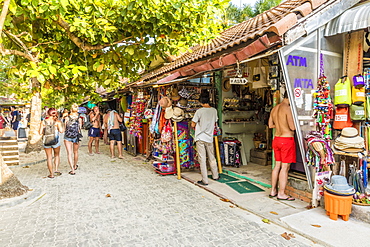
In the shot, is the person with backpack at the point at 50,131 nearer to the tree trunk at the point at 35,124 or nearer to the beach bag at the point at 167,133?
the beach bag at the point at 167,133

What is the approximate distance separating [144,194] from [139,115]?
169 inches

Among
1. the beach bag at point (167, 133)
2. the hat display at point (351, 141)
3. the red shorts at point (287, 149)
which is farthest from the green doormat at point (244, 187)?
the beach bag at point (167, 133)

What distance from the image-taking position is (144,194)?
559cm

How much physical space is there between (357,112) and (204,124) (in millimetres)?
3138

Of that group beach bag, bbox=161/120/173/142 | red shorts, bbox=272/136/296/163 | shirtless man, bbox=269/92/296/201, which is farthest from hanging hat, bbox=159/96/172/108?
red shorts, bbox=272/136/296/163

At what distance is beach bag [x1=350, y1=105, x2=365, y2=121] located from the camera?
14.1 ft

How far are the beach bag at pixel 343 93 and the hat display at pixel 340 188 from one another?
1.39 metres

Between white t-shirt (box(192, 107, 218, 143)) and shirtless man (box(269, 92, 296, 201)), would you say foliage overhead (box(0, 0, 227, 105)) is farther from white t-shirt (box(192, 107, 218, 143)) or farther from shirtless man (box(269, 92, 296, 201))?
shirtless man (box(269, 92, 296, 201))

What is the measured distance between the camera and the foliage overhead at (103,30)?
4.40 m

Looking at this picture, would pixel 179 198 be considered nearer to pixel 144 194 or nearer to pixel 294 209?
pixel 144 194

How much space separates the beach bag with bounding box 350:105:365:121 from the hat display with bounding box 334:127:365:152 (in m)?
0.23

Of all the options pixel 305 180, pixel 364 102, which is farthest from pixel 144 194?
pixel 364 102

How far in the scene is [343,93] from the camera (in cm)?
441

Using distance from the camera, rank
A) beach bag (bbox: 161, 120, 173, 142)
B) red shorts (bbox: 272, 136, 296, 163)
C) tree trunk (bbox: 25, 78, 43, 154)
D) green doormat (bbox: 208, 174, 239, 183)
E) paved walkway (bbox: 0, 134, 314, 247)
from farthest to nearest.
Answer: tree trunk (bbox: 25, 78, 43, 154), beach bag (bbox: 161, 120, 173, 142), green doormat (bbox: 208, 174, 239, 183), red shorts (bbox: 272, 136, 296, 163), paved walkway (bbox: 0, 134, 314, 247)
